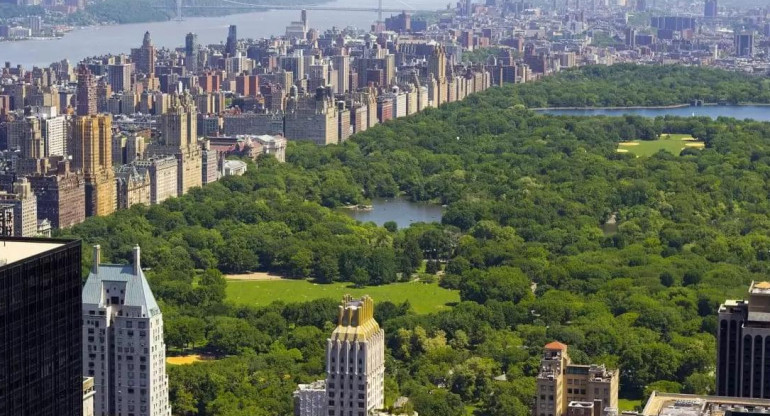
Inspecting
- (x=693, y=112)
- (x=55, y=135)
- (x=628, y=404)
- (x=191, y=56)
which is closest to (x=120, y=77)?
(x=191, y=56)

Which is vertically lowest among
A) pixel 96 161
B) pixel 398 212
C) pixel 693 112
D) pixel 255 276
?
pixel 693 112

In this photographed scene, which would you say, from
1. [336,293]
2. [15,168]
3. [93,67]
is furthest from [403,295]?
[93,67]

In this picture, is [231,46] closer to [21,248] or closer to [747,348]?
[747,348]

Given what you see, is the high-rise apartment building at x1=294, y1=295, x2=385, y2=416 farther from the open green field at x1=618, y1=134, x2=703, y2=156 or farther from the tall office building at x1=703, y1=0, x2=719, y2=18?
the tall office building at x1=703, y1=0, x2=719, y2=18

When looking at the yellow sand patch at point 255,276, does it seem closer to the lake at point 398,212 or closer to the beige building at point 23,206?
the beige building at point 23,206

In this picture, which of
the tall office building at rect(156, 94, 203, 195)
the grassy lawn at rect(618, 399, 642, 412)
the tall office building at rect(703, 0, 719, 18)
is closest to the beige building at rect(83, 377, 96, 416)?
the grassy lawn at rect(618, 399, 642, 412)
